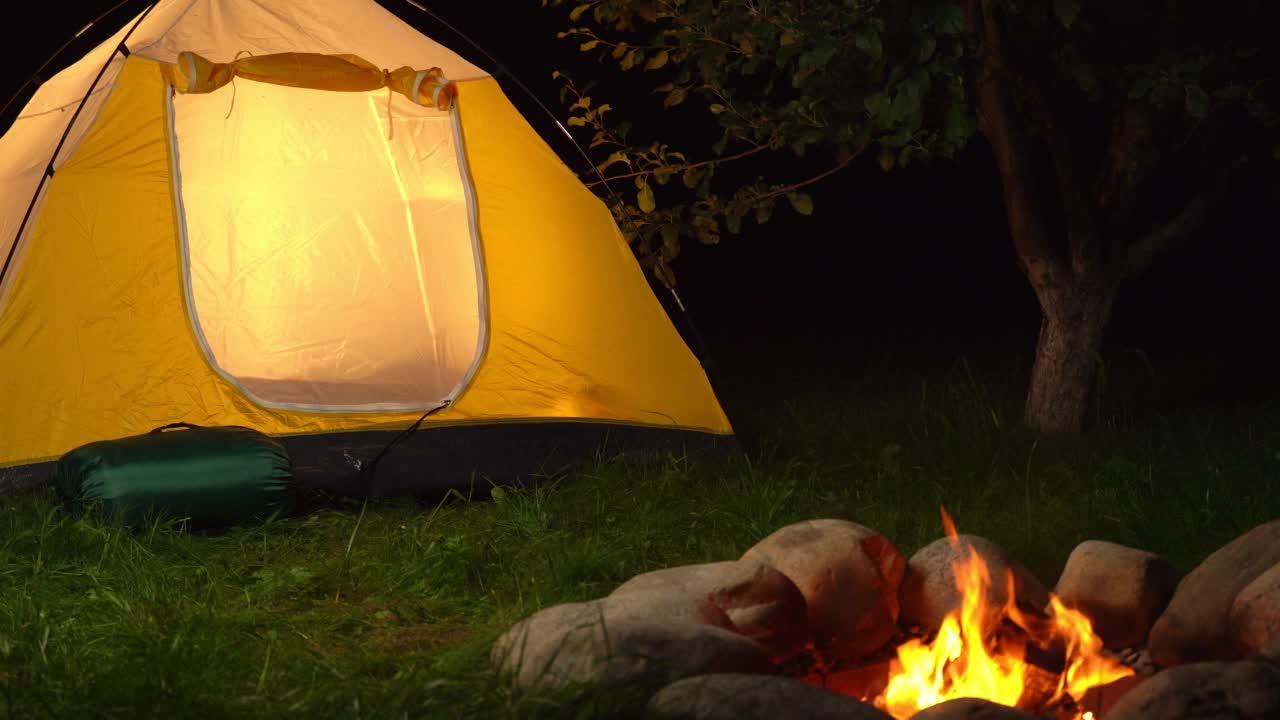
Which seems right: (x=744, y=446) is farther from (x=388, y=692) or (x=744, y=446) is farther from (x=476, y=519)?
(x=388, y=692)

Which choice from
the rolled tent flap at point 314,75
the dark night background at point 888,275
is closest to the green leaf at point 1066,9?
the rolled tent flap at point 314,75

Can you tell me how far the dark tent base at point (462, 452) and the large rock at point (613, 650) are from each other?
1.95 meters

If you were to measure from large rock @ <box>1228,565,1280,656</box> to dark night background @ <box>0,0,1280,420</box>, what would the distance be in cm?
428

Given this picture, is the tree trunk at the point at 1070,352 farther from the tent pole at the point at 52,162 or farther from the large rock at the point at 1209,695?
the tent pole at the point at 52,162

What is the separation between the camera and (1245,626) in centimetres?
282

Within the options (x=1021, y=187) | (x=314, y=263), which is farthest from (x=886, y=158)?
(x=314, y=263)

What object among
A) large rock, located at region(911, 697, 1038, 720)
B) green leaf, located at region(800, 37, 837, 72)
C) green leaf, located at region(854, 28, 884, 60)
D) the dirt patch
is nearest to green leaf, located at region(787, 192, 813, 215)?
green leaf, located at region(800, 37, 837, 72)

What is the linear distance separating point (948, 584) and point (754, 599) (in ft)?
1.62

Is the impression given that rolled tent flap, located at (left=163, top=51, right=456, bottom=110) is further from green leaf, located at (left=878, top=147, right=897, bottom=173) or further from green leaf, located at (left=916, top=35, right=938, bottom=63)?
green leaf, located at (left=916, top=35, right=938, bottom=63)

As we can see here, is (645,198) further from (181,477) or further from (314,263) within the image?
(181,477)

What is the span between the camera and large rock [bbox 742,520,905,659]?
10.1 feet

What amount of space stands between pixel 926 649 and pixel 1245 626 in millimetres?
608

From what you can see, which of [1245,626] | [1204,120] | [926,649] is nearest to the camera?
[1245,626]

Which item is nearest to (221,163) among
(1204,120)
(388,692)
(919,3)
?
(919,3)
